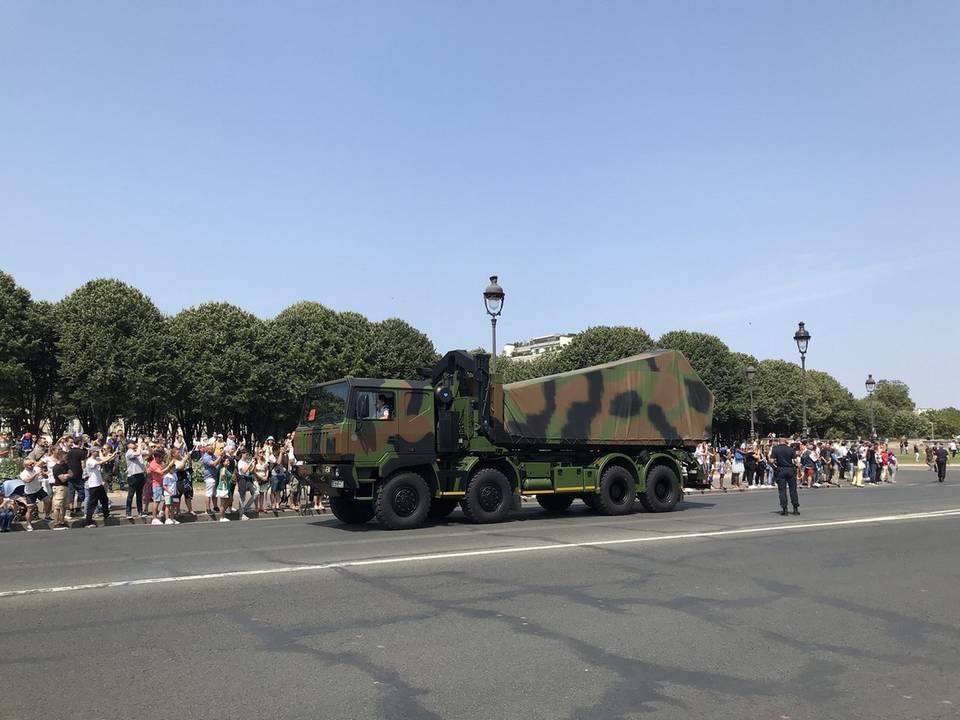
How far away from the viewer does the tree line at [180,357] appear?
45.0 m

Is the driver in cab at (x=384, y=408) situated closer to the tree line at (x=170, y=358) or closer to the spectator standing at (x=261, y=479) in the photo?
the spectator standing at (x=261, y=479)

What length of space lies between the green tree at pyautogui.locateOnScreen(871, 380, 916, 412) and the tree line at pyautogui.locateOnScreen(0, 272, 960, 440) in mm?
124693

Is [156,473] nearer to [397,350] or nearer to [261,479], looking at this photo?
[261,479]

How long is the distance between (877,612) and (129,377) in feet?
145

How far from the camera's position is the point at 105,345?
1774 inches

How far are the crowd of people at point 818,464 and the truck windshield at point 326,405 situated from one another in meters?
17.7

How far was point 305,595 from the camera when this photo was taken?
8.30m

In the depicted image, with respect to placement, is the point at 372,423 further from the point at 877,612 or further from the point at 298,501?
the point at 877,612

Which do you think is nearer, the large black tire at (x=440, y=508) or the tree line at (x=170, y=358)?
the large black tire at (x=440, y=508)

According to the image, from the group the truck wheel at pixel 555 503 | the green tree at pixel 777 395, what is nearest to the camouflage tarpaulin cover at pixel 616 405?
the truck wheel at pixel 555 503

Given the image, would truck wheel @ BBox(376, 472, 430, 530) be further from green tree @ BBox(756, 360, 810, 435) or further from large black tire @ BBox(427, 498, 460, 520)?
green tree @ BBox(756, 360, 810, 435)

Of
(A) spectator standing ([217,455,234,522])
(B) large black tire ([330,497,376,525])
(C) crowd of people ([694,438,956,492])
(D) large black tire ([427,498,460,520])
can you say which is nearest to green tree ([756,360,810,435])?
(C) crowd of people ([694,438,956,492])

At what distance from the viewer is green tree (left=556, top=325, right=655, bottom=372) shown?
67125mm

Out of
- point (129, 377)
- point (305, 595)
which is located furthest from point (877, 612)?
point (129, 377)
